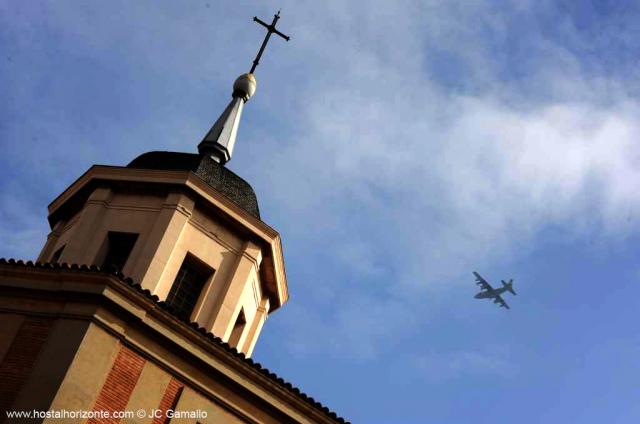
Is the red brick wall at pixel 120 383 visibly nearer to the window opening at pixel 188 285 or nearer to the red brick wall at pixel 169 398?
the red brick wall at pixel 169 398

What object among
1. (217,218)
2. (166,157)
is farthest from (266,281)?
(166,157)

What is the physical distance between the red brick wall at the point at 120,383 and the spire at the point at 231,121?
10.6 meters

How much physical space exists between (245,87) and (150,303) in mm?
14393

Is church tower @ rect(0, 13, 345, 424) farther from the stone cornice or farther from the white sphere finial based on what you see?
the white sphere finial

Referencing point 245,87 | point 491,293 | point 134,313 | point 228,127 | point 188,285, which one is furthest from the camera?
point 491,293

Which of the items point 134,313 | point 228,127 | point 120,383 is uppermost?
point 228,127

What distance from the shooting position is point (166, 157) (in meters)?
24.3

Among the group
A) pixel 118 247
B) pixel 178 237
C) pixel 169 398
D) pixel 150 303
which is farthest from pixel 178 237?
pixel 169 398

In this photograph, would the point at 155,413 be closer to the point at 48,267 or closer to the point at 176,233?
the point at 48,267

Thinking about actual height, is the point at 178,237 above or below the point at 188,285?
above

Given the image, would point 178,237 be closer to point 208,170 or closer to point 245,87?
point 208,170

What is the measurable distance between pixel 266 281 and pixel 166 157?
446 centimetres

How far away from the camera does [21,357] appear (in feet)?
54.7

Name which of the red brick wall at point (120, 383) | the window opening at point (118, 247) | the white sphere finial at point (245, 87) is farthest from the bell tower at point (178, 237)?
the white sphere finial at point (245, 87)
